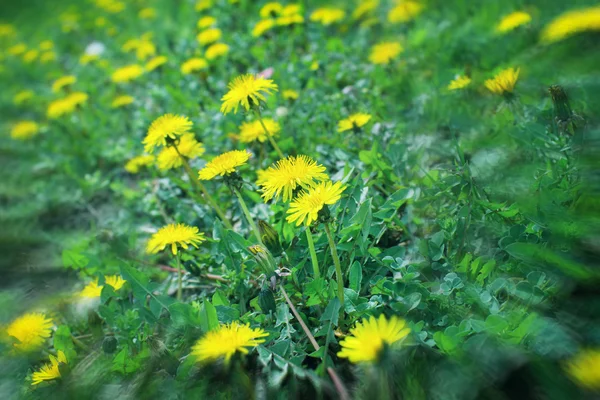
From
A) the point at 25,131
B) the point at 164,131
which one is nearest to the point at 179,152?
the point at 164,131

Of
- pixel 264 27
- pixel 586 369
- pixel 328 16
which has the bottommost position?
pixel 586 369

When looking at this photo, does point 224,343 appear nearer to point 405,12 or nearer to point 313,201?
point 313,201

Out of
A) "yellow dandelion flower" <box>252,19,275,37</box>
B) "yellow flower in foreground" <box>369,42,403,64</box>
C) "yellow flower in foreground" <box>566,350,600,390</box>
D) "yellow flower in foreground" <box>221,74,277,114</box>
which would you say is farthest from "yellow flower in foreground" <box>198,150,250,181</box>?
"yellow dandelion flower" <box>252,19,275,37</box>

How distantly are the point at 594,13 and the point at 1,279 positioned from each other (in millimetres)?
2690

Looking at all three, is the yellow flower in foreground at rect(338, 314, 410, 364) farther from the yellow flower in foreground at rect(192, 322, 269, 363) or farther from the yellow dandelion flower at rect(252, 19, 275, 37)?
the yellow dandelion flower at rect(252, 19, 275, 37)

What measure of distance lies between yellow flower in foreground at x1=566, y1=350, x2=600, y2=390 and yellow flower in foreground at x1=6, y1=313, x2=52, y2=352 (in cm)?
162

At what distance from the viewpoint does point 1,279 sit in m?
2.26

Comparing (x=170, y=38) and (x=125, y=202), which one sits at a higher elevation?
(x=170, y=38)

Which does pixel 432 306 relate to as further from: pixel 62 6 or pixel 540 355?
pixel 62 6

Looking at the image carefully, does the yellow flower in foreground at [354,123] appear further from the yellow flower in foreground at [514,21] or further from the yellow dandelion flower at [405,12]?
the yellow dandelion flower at [405,12]

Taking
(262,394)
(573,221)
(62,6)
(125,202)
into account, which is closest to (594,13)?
(573,221)

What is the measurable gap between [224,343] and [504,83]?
A: 1334 mm

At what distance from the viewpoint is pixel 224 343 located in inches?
49.9

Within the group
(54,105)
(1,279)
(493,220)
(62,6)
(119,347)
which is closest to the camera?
(493,220)
